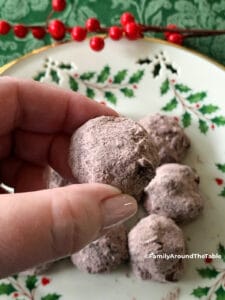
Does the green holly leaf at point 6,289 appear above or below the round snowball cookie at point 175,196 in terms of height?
below

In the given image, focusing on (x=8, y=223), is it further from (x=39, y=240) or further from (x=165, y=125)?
(x=165, y=125)

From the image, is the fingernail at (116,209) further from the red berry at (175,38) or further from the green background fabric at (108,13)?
the green background fabric at (108,13)

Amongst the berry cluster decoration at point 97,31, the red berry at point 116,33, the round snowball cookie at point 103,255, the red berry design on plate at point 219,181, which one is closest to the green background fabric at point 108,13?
the berry cluster decoration at point 97,31

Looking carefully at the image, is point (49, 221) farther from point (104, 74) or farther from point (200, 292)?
point (104, 74)

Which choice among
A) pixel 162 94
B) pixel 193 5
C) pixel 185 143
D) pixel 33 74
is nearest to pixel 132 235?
pixel 185 143

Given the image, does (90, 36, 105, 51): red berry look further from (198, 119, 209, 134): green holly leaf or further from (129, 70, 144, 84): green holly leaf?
(198, 119, 209, 134): green holly leaf

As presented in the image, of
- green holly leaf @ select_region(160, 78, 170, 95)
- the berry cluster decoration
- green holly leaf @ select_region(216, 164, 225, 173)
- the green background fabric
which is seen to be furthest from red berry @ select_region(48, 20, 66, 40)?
green holly leaf @ select_region(216, 164, 225, 173)
